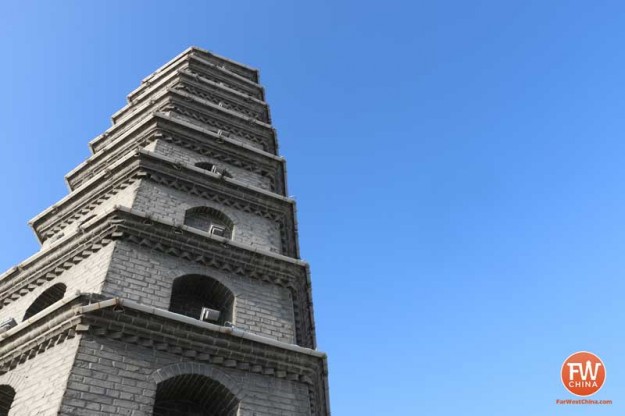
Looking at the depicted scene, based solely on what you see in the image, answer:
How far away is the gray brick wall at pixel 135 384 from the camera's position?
31.9ft

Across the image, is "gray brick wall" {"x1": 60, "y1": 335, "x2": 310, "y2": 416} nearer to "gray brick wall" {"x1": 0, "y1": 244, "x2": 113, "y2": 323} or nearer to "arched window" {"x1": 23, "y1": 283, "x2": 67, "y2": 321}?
"gray brick wall" {"x1": 0, "y1": 244, "x2": 113, "y2": 323}

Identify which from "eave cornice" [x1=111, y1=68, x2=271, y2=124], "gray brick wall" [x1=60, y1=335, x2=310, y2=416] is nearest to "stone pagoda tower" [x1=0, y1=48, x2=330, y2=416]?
"gray brick wall" [x1=60, y1=335, x2=310, y2=416]

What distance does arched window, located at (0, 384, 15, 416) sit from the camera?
1115 centimetres

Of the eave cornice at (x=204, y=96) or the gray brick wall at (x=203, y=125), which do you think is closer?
the gray brick wall at (x=203, y=125)

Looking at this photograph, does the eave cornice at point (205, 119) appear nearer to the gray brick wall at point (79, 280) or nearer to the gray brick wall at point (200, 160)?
the gray brick wall at point (200, 160)

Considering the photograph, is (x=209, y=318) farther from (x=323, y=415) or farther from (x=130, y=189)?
(x=130, y=189)

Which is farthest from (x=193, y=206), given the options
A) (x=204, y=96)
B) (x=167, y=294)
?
(x=204, y=96)

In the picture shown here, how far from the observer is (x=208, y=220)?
618 inches

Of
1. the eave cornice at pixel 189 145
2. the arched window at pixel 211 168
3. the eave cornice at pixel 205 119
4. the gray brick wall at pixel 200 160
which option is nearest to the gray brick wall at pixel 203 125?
the eave cornice at pixel 205 119

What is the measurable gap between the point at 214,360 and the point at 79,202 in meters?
8.21

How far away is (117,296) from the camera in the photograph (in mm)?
11734

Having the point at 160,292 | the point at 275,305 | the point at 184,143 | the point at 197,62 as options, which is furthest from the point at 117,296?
the point at 197,62

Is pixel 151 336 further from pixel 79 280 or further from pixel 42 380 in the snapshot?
pixel 79 280

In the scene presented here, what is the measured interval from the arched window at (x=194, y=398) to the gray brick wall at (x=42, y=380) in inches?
69.9
